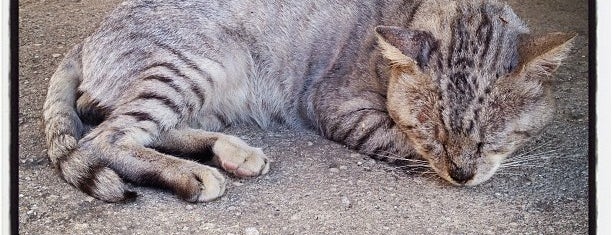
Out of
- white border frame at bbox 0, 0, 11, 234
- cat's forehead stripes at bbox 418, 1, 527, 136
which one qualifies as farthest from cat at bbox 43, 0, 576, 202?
white border frame at bbox 0, 0, 11, 234

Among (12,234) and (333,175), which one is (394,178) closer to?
(333,175)

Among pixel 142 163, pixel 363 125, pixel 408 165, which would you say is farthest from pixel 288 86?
pixel 142 163

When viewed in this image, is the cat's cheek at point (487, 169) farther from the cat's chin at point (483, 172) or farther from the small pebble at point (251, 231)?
the small pebble at point (251, 231)

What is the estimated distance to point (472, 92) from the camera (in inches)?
99.3

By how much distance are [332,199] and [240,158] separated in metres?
0.36

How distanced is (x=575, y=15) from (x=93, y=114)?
2.10 meters

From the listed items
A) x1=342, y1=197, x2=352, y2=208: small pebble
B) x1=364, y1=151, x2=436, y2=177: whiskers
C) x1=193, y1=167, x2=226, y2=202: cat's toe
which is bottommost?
x1=364, y1=151, x2=436, y2=177: whiskers

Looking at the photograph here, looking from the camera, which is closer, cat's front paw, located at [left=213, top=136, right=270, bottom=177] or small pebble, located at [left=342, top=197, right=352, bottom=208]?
small pebble, located at [left=342, top=197, right=352, bottom=208]

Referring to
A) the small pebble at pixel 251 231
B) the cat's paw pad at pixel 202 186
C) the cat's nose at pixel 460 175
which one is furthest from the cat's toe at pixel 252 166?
the cat's nose at pixel 460 175

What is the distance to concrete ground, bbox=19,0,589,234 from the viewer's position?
2.46m

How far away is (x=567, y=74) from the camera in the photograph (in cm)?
330

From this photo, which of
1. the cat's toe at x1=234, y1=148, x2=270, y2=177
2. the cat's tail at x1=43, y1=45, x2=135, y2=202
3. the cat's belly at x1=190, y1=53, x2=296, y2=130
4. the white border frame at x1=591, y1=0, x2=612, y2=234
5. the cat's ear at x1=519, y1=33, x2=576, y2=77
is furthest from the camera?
the cat's belly at x1=190, y1=53, x2=296, y2=130

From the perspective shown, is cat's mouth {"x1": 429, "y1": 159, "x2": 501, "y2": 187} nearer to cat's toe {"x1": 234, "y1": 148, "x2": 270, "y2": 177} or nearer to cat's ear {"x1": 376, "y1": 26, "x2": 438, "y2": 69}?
cat's ear {"x1": 376, "y1": 26, "x2": 438, "y2": 69}

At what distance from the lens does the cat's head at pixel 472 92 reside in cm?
252
